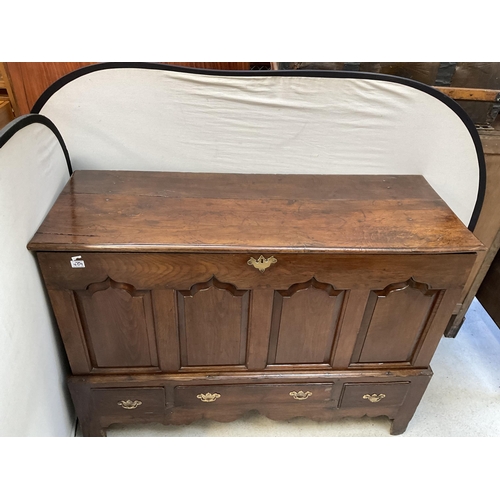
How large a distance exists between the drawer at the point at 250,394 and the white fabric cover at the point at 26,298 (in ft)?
1.19

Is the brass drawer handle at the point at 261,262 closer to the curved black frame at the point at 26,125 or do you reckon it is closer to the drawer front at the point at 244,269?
the drawer front at the point at 244,269

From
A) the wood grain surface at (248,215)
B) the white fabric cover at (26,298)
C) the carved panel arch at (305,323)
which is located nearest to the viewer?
the white fabric cover at (26,298)

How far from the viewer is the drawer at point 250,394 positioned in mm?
1185

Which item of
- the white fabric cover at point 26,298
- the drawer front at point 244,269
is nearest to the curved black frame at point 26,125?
the white fabric cover at point 26,298

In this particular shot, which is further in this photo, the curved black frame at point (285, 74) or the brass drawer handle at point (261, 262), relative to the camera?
the curved black frame at point (285, 74)

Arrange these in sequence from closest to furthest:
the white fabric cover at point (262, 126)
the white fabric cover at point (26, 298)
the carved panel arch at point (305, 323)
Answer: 1. the white fabric cover at point (26, 298)
2. the carved panel arch at point (305, 323)
3. the white fabric cover at point (262, 126)

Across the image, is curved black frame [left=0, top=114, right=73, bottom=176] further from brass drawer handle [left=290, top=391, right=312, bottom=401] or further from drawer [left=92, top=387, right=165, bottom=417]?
brass drawer handle [left=290, top=391, right=312, bottom=401]

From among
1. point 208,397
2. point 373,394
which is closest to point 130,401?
point 208,397

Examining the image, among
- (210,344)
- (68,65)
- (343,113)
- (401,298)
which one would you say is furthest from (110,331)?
(68,65)

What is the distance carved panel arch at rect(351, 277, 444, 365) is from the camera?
105 cm

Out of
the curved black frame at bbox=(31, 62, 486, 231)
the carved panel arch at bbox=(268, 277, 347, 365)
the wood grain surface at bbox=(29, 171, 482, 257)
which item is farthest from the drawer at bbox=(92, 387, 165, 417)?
the curved black frame at bbox=(31, 62, 486, 231)

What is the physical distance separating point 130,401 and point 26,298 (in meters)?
0.48

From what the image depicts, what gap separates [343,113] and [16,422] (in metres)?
1.16

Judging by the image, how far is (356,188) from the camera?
3.86ft
